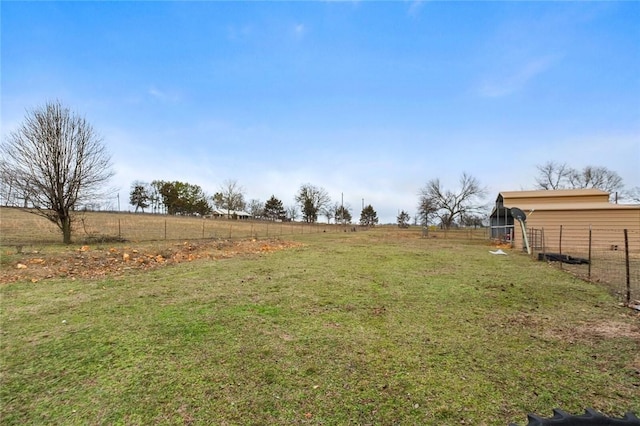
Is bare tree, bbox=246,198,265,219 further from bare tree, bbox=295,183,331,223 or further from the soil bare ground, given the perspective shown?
the soil bare ground

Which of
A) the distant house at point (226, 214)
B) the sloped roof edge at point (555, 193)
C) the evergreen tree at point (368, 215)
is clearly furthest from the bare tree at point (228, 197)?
the sloped roof edge at point (555, 193)

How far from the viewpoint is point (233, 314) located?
13.5 ft

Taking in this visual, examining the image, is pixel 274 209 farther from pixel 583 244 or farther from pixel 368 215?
pixel 583 244

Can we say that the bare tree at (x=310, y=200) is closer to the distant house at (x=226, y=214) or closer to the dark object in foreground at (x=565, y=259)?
the distant house at (x=226, y=214)

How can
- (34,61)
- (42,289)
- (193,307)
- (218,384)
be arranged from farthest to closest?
(34,61)
(42,289)
(193,307)
(218,384)

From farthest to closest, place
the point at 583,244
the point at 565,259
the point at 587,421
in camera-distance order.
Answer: the point at 583,244 < the point at 565,259 < the point at 587,421

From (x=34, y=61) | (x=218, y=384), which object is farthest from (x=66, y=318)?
(x=34, y=61)

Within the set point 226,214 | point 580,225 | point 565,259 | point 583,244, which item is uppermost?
point 226,214

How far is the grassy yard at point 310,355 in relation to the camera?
204cm

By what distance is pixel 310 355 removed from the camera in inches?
114

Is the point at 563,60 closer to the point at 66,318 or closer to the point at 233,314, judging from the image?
the point at 233,314

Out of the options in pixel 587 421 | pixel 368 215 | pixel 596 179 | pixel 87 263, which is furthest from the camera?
pixel 368 215

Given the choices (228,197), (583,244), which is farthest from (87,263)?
(228,197)

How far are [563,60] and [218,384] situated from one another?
13608 mm
